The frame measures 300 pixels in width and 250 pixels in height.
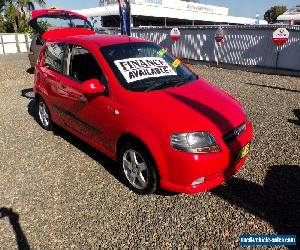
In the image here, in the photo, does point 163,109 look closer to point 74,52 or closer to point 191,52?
point 74,52

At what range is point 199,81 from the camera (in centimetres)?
466

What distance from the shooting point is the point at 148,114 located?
3.62m

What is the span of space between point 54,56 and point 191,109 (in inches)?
117

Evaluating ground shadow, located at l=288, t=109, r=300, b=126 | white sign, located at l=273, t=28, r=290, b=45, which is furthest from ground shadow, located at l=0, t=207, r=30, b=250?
white sign, located at l=273, t=28, r=290, b=45

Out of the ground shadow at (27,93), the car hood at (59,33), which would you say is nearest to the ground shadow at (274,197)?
the ground shadow at (27,93)

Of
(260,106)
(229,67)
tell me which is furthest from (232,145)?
(229,67)

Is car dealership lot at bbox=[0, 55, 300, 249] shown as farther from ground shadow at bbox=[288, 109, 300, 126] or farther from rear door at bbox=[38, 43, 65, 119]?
rear door at bbox=[38, 43, 65, 119]

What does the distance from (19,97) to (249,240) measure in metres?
7.97

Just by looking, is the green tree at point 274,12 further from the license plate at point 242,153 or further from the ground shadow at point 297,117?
the license plate at point 242,153

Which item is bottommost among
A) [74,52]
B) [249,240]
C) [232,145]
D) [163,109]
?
[249,240]

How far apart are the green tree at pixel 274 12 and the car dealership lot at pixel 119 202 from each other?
268 feet

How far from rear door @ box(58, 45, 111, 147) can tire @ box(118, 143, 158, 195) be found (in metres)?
0.42

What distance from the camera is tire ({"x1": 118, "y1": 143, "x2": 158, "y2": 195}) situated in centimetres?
368

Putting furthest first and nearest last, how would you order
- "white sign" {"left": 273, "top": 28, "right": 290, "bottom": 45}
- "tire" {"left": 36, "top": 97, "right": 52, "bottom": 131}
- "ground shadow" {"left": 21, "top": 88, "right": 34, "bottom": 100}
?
1. "white sign" {"left": 273, "top": 28, "right": 290, "bottom": 45}
2. "ground shadow" {"left": 21, "top": 88, "right": 34, "bottom": 100}
3. "tire" {"left": 36, "top": 97, "right": 52, "bottom": 131}
